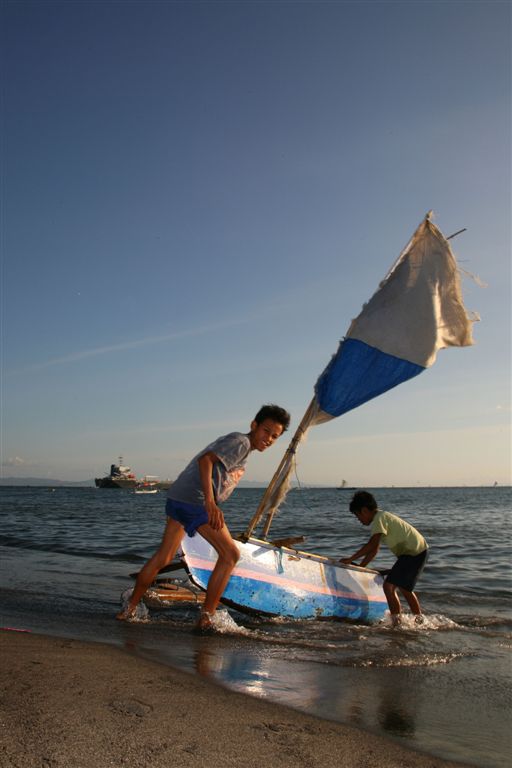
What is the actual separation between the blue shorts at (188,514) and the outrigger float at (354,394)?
96 cm

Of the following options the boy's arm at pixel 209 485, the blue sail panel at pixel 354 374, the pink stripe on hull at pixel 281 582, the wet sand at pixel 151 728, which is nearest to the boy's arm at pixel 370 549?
the pink stripe on hull at pixel 281 582

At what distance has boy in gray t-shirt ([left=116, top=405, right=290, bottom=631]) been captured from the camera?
17.2 feet

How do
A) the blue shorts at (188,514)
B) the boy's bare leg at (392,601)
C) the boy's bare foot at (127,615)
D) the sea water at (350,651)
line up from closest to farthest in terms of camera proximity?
the sea water at (350,651) < the blue shorts at (188,514) < the boy's bare foot at (127,615) < the boy's bare leg at (392,601)

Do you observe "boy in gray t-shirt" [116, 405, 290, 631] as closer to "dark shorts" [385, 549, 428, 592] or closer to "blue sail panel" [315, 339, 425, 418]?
"blue sail panel" [315, 339, 425, 418]

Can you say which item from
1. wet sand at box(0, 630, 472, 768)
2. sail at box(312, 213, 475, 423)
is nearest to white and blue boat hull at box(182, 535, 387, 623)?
sail at box(312, 213, 475, 423)

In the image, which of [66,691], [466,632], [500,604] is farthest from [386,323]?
[66,691]

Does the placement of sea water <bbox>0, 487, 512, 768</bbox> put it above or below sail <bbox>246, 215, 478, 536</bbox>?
below

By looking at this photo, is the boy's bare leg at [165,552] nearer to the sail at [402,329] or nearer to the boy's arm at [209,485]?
the boy's arm at [209,485]

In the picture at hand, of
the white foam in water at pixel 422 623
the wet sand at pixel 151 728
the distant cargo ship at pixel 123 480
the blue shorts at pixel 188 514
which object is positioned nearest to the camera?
the wet sand at pixel 151 728

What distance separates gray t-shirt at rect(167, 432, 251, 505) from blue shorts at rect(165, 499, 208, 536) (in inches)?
2.1

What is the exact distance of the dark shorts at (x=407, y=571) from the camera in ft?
23.9

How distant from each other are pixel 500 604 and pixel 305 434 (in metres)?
4.09

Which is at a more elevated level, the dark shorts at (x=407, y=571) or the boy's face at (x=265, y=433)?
the boy's face at (x=265, y=433)

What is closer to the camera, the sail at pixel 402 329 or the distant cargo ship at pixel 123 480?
the sail at pixel 402 329
